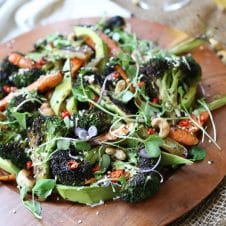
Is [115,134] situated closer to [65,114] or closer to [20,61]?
[65,114]

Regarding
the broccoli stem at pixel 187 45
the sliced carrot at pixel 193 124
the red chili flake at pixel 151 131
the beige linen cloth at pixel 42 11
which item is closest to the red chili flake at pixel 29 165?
the red chili flake at pixel 151 131

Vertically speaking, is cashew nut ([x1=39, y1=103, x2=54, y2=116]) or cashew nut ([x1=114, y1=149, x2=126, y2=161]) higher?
cashew nut ([x1=39, y1=103, x2=54, y2=116])

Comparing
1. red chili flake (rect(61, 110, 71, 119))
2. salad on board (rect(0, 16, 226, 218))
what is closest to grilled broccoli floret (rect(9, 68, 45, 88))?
salad on board (rect(0, 16, 226, 218))

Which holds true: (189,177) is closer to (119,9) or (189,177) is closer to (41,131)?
(41,131)

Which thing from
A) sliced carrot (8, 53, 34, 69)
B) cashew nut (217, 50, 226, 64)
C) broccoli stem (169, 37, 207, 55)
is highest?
sliced carrot (8, 53, 34, 69)

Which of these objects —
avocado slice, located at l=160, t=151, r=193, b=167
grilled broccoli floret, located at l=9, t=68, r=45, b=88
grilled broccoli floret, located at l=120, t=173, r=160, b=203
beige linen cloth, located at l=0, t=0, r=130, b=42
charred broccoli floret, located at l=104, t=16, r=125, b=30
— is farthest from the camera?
beige linen cloth, located at l=0, t=0, r=130, b=42

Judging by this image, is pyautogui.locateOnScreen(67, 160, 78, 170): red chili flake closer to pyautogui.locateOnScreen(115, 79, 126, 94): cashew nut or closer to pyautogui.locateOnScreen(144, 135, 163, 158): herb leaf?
pyautogui.locateOnScreen(144, 135, 163, 158): herb leaf

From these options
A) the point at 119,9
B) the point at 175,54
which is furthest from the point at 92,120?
the point at 119,9

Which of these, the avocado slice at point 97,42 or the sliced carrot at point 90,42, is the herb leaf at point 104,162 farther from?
the sliced carrot at point 90,42

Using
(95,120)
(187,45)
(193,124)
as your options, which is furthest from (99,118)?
(187,45)

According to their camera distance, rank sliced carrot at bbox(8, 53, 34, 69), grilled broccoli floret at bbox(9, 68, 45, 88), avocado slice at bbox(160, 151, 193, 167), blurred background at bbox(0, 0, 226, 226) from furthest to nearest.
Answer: blurred background at bbox(0, 0, 226, 226)
sliced carrot at bbox(8, 53, 34, 69)
grilled broccoli floret at bbox(9, 68, 45, 88)
avocado slice at bbox(160, 151, 193, 167)
